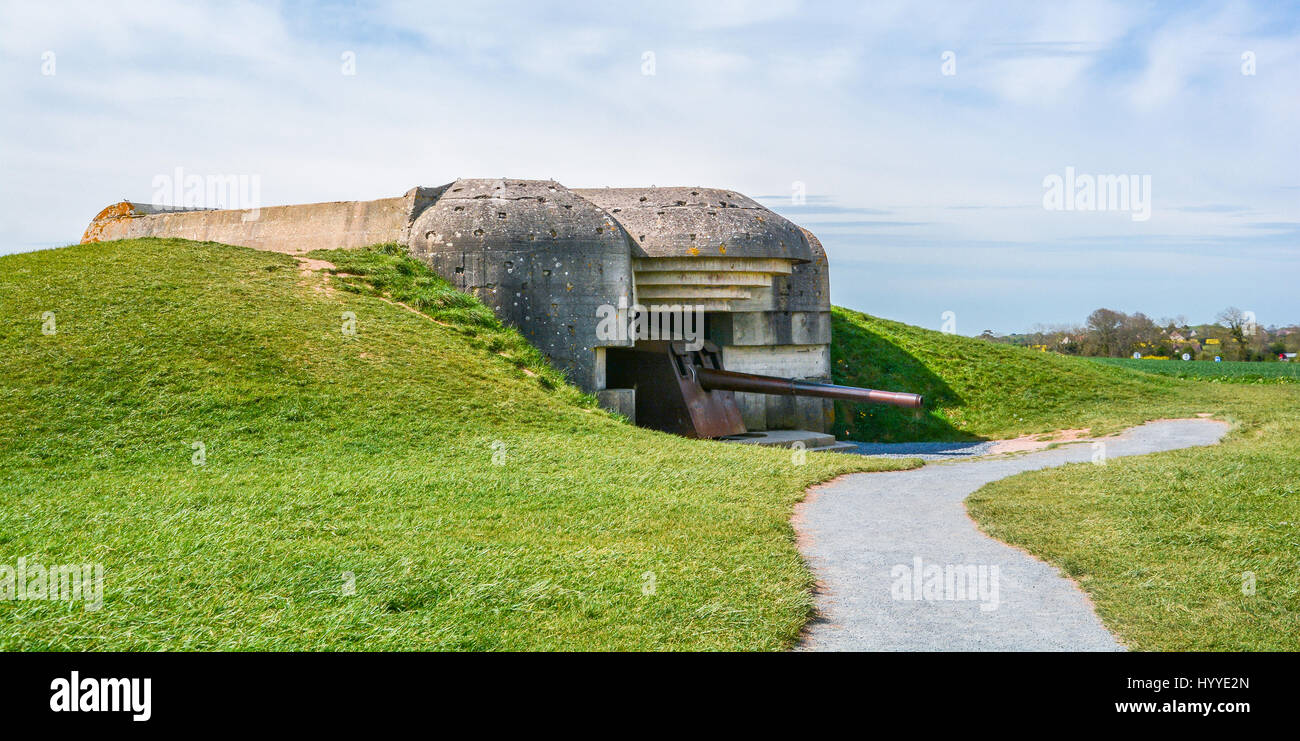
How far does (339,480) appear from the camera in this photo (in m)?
9.05

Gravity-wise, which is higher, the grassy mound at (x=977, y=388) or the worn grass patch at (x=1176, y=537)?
the grassy mound at (x=977, y=388)

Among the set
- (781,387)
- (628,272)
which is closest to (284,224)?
(628,272)

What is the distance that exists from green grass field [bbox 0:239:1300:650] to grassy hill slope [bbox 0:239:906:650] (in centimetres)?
3

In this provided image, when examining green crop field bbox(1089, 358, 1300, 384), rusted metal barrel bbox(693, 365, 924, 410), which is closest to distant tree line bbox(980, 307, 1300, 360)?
green crop field bbox(1089, 358, 1300, 384)

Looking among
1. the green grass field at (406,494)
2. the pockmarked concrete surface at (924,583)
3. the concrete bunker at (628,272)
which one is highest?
the concrete bunker at (628,272)

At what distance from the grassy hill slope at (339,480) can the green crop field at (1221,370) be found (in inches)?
845

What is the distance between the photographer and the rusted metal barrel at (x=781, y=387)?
16.6 m

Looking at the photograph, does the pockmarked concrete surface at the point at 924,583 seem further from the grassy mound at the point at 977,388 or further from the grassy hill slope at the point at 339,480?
the grassy mound at the point at 977,388

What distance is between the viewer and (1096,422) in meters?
18.8

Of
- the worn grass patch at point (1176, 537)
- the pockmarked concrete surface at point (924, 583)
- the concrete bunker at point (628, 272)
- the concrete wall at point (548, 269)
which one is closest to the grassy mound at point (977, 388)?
the concrete bunker at point (628, 272)
